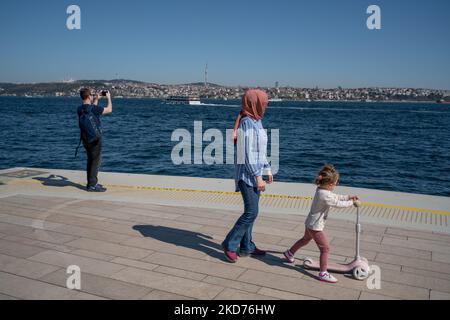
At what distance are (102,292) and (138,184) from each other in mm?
4900

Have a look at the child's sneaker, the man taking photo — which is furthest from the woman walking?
the man taking photo

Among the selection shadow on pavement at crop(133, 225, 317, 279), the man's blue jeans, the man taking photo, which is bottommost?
shadow on pavement at crop(133, 225, 317, 279)

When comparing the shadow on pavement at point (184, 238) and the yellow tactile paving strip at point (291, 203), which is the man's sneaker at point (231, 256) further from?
the yellow tactile paving strip at point (291, 203)

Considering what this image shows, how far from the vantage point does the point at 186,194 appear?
7977 millimetres

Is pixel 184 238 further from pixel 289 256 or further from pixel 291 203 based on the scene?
pixel 291 203

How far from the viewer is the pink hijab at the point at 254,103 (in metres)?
4.53

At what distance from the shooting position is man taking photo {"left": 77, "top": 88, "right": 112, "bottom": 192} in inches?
305

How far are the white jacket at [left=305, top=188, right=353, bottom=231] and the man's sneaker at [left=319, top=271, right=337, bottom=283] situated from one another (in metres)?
0.44

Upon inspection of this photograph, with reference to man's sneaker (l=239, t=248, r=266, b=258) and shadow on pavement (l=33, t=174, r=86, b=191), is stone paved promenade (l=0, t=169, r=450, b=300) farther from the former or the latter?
shadow on pavement (l=33, t=174, r=86, b=191)

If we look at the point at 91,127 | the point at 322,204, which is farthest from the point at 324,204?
the point at 91,127

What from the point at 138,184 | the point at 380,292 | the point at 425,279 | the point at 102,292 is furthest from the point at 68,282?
the point at 138,184

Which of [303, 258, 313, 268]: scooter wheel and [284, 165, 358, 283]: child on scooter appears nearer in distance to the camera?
[284, 165, 358, 283]: child on scooter

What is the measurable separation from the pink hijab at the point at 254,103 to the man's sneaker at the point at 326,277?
170cm

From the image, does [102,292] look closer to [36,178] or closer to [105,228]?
[105,228]
